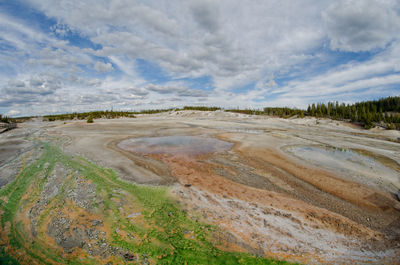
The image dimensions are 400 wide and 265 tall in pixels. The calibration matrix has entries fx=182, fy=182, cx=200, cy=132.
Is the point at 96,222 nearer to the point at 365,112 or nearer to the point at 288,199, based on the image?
the point at 288,199

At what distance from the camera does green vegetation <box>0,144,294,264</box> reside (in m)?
4.44

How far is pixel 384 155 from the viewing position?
14648mm

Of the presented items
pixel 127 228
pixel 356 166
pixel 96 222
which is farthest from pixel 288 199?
pixel 356 166

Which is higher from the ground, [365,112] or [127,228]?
[365,112]

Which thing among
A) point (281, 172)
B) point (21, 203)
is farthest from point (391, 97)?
point (21, 203)

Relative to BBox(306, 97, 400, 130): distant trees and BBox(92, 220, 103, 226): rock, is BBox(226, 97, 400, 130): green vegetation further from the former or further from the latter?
BBox(92, 220, 103, 226): rock

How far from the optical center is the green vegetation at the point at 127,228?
444 centimetres

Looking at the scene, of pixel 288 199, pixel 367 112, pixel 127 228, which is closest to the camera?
pixel 127 228

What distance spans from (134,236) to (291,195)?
6274 millimetres

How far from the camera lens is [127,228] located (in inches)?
214

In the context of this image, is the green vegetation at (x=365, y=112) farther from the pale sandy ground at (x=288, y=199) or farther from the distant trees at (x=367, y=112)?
the pale sandy ground at (x=288, y=199)

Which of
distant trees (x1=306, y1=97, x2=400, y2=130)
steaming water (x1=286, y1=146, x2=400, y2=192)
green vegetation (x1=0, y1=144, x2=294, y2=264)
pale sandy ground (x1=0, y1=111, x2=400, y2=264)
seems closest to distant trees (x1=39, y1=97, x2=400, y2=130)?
distant trees (x1=306, y1=97, x2=400, y2=130)

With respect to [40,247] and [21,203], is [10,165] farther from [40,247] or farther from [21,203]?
[40,247]

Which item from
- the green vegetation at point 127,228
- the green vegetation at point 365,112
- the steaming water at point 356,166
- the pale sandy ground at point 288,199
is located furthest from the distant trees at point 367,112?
the green vegetation at point 127,228
